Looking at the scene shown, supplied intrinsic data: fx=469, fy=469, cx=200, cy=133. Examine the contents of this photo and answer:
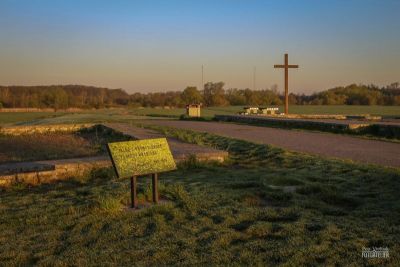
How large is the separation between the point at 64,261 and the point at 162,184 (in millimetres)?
3230

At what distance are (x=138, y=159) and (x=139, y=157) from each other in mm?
33

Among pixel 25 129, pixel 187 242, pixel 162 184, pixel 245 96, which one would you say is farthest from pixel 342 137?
pixel 245 96

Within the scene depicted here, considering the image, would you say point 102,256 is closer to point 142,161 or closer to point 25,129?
point 142,161

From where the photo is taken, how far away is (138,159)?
589cm

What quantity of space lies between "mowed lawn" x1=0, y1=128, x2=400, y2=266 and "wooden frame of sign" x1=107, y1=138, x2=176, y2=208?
35 centimetres

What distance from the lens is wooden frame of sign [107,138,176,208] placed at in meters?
5.74

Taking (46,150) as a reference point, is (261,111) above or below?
above

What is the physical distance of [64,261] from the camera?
12.8ft

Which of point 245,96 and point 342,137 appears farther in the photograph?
point 245,96

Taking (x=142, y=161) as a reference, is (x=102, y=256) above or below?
below

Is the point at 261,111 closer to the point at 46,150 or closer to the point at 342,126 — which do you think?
the point at 342,126

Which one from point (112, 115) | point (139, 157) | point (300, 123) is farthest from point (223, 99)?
point (139, 157)

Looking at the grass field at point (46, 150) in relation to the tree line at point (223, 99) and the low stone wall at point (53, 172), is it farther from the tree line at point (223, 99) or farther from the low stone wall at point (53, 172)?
the tree line at point (223, 99)

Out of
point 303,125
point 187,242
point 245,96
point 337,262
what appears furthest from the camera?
point 245,96
